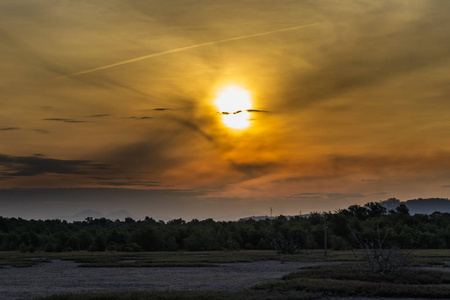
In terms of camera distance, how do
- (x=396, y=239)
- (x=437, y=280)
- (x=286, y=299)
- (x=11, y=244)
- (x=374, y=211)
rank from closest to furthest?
(x=286, y=299) → (x=437, y=280) → (x=396, y=239) → (x=11, y=244) → (x=374, y=211)

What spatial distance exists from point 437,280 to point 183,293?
17156 mm

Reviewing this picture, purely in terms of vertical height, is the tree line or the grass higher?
the tree line

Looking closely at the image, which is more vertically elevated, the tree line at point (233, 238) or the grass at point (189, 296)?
the tree line at point (233, 238)

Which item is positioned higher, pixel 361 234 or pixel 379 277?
pixel 361 234

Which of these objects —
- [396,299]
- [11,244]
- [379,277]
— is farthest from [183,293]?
[11,244]

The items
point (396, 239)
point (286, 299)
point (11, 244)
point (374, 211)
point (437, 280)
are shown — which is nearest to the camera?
point (286, 299)

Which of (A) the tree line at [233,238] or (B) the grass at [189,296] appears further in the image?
(A) the tree line at [233,238]

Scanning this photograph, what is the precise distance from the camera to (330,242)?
11069 centimetres

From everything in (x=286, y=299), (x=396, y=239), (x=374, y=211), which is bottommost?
(x=286, y=299)

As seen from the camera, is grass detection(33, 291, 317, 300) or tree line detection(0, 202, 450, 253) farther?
tree line detection(0, 202, 450, 253)

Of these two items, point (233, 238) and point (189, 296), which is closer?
point (189, 296)

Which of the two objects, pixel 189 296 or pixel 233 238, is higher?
pixel 233 238

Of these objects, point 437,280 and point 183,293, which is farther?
point 437,280

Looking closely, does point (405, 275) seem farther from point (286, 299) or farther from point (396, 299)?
point (286, 299)
